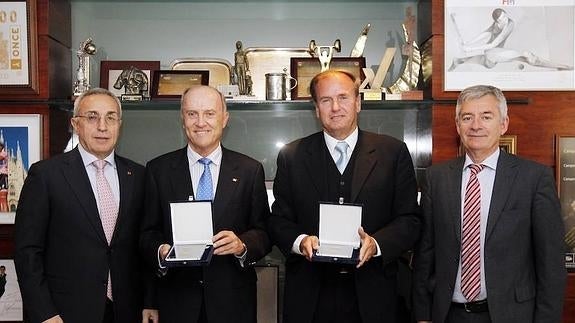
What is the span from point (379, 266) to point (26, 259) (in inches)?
58.9

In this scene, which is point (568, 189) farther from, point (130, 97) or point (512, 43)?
point (130, 97)

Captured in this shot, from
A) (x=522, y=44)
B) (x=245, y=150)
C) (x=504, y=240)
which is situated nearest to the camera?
(x=504, y=240)

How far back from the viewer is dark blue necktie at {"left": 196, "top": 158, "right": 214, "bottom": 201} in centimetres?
258

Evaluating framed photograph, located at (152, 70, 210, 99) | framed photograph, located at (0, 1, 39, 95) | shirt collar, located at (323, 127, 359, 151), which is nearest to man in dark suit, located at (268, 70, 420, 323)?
shirt collar, located at (323, 127, 359, 151)

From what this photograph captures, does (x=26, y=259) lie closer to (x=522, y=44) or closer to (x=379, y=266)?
(x=379, y=266)

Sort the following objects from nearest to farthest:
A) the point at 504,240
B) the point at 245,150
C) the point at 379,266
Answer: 1. the point at 504,240
2. the point at 379,266
3. the point at 245,150

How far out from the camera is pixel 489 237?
7.57 ft

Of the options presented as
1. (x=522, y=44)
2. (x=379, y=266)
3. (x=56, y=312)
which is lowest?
(x=56, y=312)

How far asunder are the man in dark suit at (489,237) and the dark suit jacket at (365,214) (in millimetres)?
133

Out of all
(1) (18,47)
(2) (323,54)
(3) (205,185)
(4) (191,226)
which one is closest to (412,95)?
(2) (323,54)

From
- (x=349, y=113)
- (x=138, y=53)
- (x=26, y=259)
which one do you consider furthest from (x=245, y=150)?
(x=26, y=259)

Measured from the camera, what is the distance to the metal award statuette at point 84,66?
10.7ft

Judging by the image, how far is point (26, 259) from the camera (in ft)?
7.91

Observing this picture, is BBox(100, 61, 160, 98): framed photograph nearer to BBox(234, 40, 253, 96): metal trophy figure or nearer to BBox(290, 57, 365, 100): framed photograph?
BBox(234, 40, 253, 96): metal trophy figure
